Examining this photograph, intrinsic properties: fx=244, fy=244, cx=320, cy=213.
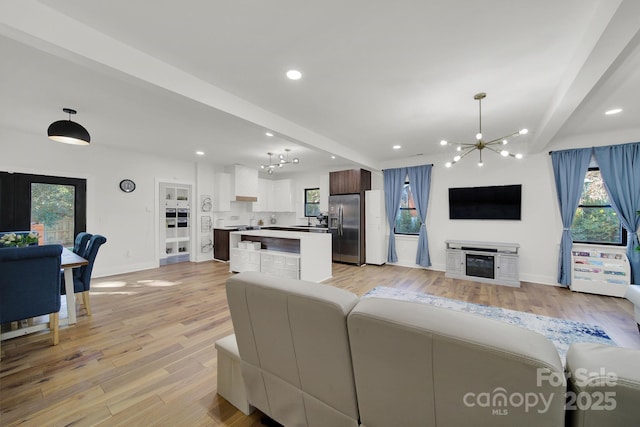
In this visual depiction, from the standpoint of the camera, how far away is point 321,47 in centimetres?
210

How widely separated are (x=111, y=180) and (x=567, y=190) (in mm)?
9000

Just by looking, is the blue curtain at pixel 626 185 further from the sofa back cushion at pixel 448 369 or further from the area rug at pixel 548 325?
the sofa back cushion at pixel 448 369

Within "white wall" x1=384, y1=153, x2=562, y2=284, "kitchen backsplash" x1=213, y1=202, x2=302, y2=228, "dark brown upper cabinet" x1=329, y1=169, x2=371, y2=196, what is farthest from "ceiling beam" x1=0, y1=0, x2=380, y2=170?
"kitchen backsplash" x1=213, y1=202, x2=302, y2=228

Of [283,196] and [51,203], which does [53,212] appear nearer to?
[51,203]

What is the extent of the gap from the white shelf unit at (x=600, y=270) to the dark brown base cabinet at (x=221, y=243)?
23.7 ft

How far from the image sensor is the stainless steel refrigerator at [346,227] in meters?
6.30

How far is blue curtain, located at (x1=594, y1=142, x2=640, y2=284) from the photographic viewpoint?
3.86 m

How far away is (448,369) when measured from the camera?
0.83m

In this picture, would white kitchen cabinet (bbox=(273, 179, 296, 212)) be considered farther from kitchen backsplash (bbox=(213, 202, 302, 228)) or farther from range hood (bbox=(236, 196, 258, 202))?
range hood (bbox=(236, 196, 258, 202))

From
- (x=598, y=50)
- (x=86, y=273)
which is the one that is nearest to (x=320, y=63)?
(x=598, y=50)

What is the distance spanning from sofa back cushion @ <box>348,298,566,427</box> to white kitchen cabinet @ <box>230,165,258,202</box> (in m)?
6.61

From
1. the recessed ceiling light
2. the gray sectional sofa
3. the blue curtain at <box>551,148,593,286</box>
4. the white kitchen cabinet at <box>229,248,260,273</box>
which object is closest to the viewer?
the gray sectional sofa

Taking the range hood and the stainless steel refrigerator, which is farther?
the range hood

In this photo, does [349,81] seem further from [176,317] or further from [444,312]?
[176,317]
